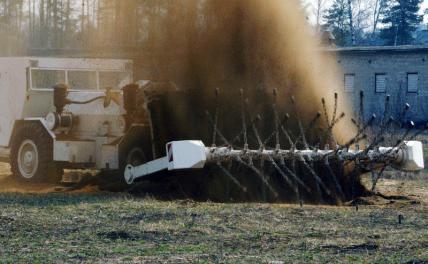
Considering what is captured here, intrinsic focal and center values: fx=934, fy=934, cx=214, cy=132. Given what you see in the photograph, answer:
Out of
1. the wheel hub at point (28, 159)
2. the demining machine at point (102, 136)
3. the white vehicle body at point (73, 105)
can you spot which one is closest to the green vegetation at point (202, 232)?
the demining machine at point (102, 136)

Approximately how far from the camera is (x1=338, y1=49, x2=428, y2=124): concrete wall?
1982 inches

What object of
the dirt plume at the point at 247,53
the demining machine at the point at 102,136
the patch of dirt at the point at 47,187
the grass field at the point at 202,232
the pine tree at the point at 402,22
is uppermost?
the pine tree at the point at 402,22

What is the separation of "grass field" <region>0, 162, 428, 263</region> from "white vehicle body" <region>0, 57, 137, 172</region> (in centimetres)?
252

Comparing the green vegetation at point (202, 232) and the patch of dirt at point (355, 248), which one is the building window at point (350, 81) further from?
the patch of dirt at point (355, 248)

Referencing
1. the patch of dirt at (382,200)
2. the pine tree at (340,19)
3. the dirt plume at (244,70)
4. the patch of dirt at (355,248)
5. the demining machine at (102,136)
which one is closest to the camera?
the patch of dirt at (355,248)

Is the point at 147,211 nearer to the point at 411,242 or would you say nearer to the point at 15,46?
the point at 411,242

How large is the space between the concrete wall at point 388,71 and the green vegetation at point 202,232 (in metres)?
37.4

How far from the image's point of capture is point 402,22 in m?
73.8

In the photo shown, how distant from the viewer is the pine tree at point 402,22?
73.6 m

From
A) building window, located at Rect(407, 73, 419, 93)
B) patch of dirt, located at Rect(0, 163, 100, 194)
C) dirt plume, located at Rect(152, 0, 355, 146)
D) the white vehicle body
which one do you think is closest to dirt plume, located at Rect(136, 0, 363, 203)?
dirt plume, located at Rect(152, 0, 355, 146)

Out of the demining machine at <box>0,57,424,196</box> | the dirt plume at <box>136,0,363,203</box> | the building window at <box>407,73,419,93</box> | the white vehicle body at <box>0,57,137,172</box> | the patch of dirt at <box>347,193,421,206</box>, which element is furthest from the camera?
the building window at <box>407,73,419,93</box>

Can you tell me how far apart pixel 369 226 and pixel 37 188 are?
7.37 meters

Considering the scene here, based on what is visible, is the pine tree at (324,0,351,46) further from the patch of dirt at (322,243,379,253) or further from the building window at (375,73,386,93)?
the patch of dirt at (322,243,379,253)

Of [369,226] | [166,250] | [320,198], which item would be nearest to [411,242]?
[369,226]
